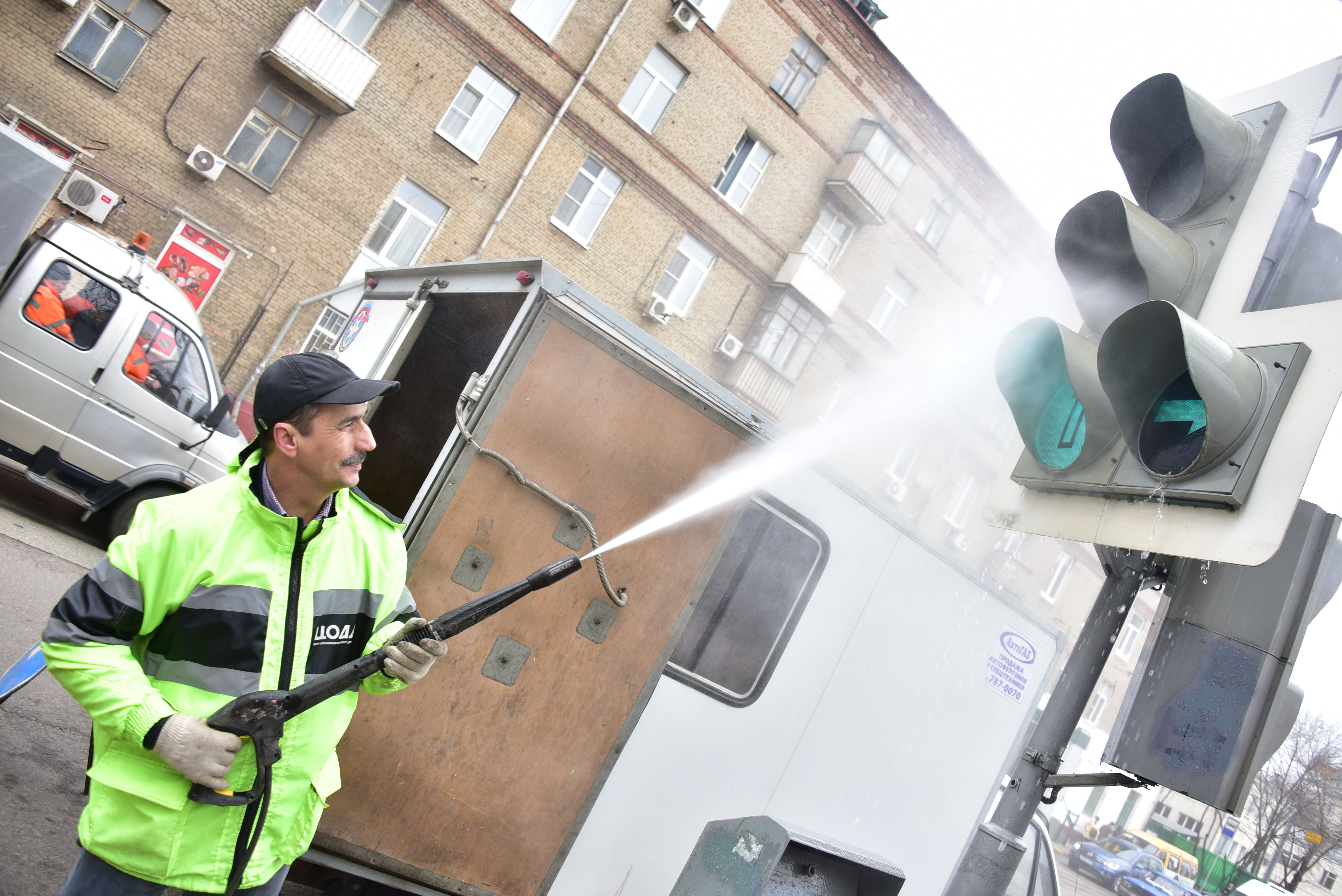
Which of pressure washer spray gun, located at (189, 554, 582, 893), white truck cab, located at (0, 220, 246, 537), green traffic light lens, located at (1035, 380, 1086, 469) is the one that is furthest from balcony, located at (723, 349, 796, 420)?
pressure washer spray gun, located at (189, 554, 582, 893)

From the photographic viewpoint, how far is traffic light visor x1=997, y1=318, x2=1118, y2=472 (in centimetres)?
281

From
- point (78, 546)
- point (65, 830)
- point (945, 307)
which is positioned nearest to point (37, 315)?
point (78, 546)

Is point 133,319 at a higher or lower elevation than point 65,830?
higher

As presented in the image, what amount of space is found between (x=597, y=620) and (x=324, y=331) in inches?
547

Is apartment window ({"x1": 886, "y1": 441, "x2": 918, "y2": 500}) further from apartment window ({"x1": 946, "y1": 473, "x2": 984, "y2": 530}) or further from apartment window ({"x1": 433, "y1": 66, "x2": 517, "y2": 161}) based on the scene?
apartment window ({"x1": 433, "y1": 66, "x2": 517, "y2": 161})

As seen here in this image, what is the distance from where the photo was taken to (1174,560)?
9.76ft

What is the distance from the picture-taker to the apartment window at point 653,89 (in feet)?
57.7

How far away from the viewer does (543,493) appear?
344cm

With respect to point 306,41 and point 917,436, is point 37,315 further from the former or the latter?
point 917,436

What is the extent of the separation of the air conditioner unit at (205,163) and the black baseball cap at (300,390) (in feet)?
46.0

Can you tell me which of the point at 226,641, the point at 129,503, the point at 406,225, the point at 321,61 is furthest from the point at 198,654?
the point at 321,61

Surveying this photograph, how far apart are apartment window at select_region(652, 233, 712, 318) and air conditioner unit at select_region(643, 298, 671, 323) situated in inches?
9.6

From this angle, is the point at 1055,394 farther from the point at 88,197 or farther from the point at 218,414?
the point at 88,197

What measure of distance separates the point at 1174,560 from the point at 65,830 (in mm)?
4854
